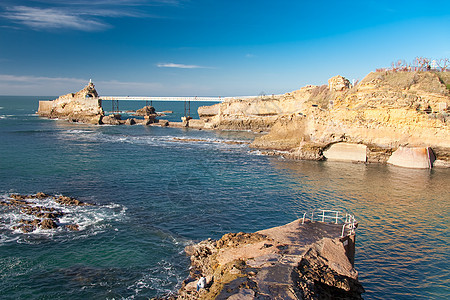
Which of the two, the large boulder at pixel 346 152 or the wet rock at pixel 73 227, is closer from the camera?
the wet rock at pixel 73 227

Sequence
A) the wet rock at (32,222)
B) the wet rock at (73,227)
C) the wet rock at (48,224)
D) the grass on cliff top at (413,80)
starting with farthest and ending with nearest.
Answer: the grass on cliff top at (413,80)
the wet rock at (32,222)
the wet rock at (48,224)
the wet rock at (73,227)

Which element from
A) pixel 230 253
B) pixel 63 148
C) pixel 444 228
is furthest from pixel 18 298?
pixel 63 148

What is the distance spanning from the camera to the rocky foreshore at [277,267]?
10.5 meters

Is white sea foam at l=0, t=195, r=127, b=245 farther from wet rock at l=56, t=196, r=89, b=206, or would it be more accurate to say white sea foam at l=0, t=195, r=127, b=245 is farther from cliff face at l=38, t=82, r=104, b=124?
cliff face at l=38, t=82, r=104, b=124

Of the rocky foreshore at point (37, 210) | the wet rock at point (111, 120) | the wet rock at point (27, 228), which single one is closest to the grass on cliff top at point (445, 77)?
the rocky foreshore at point (37, 210)

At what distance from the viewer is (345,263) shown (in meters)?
12.7

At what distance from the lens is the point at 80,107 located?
9619cm

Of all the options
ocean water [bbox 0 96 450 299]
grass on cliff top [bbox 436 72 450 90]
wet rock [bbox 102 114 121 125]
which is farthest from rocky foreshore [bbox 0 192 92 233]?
wet rock [bbox 102 114 121 125]

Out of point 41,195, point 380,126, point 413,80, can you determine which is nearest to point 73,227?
point 41,195

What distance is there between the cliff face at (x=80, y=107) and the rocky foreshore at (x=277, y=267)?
81.0m

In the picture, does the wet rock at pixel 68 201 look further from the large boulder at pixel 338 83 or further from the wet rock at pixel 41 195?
the large boulder at pixel 338 83

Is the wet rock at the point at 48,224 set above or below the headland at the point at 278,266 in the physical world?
below

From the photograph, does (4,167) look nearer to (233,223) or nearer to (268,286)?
(233,223)

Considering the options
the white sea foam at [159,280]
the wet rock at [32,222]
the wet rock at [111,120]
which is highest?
the wet rock at [111,120]
